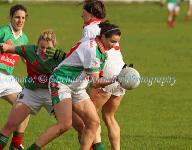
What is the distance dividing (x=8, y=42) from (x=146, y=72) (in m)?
10.8

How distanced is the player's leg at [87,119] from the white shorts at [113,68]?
0.66m

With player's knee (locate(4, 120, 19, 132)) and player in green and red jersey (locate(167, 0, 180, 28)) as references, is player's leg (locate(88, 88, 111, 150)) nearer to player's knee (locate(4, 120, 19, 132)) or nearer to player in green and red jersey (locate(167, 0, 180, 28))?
player's knee (locate(4, 120, 19, 132))

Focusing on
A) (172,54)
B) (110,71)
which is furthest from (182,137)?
(172,54)

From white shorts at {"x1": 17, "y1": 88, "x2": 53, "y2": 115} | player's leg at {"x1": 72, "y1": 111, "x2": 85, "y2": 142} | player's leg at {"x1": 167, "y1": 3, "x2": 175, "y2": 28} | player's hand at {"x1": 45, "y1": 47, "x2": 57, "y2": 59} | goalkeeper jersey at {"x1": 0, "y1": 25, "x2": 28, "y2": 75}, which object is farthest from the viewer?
player's leg at {"x1": 167, "y1": 3, "x2": 175, "y2": 28}

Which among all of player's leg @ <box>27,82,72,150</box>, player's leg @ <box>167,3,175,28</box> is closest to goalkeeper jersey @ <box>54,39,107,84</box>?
player's leg @ <box>27,82,72,150</box>

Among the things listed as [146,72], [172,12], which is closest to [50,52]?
[146,72]

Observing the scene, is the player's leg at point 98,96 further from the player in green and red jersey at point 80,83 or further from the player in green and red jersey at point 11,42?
the player in green and red jersey at point 11,42

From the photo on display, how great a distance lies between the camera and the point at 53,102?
32.0ft

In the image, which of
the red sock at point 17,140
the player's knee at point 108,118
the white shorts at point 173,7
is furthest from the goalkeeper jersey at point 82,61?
the white shorts at point 173,7

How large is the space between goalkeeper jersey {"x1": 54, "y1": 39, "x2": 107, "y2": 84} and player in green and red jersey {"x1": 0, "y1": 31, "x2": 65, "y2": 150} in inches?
13.4

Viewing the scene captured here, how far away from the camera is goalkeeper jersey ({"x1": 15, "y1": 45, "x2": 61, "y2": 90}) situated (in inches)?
398

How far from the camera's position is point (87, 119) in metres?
9.78

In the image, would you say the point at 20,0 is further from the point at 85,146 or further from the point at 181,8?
the point at 85,146

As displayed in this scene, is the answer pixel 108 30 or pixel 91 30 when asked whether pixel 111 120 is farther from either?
pixel 108 30
